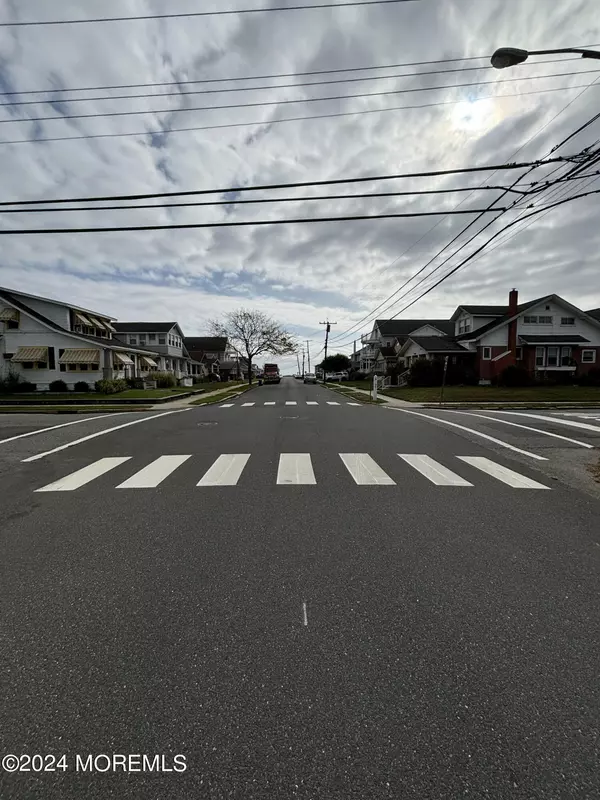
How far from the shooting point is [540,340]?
38656 millimetres

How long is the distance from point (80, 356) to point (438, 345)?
3358 centimetres

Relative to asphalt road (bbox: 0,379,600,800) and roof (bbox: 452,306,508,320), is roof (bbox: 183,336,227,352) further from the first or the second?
asphalt road (bbox: 0,379,600,800)

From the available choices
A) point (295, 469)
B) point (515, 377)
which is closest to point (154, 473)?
point (295, 469)

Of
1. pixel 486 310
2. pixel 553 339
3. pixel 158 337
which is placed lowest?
pixel 553 339

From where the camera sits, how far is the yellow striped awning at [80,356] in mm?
29531

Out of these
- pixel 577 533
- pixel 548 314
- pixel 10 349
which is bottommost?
pixel 577 533

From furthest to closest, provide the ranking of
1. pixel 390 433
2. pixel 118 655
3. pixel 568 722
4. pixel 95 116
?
pixel 390 433 < pixel 95 116 < pixel 118 655 < pixel 568 722

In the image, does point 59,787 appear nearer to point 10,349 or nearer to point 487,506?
point 487,506

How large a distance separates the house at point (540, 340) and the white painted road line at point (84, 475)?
125 ft

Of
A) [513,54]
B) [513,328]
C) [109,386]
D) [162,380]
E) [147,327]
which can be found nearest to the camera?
[513,54]

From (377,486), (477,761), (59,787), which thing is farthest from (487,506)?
A: (59,787)

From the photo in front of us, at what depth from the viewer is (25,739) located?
1.99 meters

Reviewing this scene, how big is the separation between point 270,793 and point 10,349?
118 feet

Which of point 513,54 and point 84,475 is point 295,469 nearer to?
point 84,475
